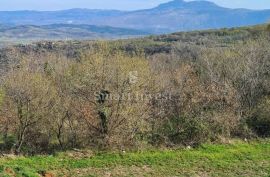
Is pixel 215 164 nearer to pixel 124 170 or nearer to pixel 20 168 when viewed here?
pixel 124 170

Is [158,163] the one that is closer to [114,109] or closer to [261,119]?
[114,109]

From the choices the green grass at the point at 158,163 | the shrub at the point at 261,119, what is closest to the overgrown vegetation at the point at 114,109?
the shrub at the point at 261,119

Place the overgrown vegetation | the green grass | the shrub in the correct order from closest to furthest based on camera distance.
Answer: the green grass, the overgrown vegetation, the shrub

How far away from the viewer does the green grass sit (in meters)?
22.0

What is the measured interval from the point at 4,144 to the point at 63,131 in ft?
13.3

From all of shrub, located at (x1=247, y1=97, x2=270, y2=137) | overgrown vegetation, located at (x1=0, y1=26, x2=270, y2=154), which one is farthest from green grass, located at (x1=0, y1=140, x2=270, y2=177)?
shrub, located at (x1=247, y1=97, x2=270, y2=137)

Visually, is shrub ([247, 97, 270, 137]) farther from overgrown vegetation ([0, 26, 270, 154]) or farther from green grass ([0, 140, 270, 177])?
green grass ([0, 140, 270, 177])

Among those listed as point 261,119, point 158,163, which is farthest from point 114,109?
point 261,119

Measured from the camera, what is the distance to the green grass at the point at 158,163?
21953 millimetres

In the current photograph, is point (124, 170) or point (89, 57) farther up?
point (89, 57)

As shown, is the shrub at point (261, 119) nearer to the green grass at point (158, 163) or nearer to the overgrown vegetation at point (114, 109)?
the overgrown vegetation at point (114, 109)

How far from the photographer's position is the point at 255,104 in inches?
1257

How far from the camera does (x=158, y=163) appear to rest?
76.3ft

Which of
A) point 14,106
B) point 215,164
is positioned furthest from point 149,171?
point 14,106
